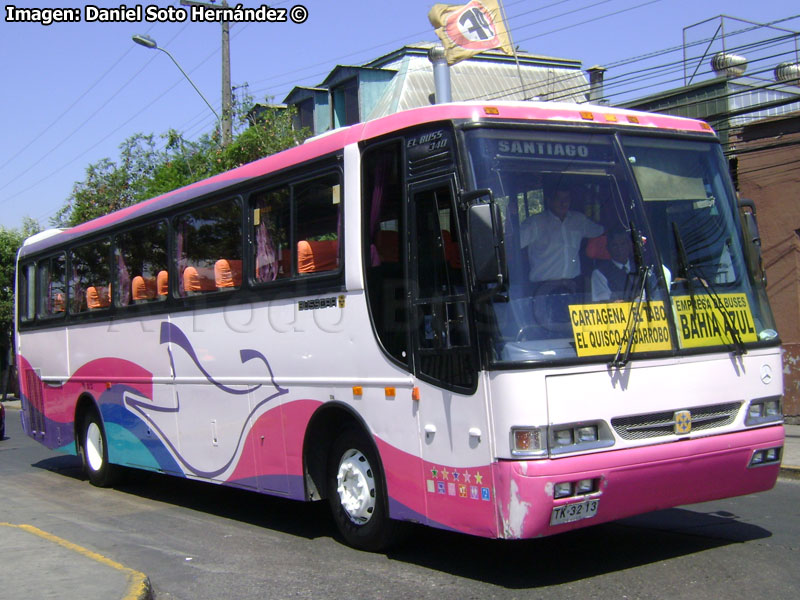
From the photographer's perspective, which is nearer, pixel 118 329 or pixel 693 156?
pixel 693 156

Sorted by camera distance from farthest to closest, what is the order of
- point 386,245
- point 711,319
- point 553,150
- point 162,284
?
point 162,284 → point 386,245 → point 711,319 → point 553,150

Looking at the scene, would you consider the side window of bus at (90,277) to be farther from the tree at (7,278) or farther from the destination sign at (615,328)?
the tree at (7,278)

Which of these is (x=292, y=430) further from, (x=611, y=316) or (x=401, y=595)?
(x=611, y=316)

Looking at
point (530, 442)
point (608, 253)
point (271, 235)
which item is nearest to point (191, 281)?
point (271, 235)

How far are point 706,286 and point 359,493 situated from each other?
319 cm

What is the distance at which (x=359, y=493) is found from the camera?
295 inches

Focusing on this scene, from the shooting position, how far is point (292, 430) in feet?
26.9

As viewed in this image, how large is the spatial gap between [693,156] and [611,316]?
176cm

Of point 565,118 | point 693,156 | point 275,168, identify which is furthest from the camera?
point 275,168

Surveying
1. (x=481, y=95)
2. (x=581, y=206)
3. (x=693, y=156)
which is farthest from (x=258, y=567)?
(x=481, y=95)

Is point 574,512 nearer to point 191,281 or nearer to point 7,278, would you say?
point 191,281

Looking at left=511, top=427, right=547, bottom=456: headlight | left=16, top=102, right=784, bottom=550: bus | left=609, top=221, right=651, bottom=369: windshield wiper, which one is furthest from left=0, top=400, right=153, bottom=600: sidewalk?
left=609, top=221, right=651, bottom=369: windshield wiper

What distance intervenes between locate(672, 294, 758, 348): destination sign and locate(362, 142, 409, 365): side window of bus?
2.00 meters

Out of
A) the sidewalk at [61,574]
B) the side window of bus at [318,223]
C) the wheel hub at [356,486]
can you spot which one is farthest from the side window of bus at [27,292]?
the wheel hub at [356,486]
